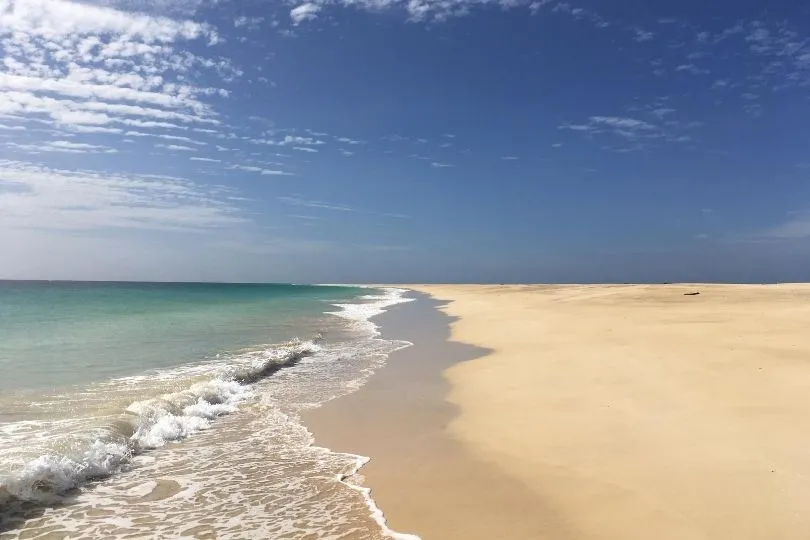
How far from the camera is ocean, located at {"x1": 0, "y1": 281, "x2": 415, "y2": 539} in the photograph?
18.2ft

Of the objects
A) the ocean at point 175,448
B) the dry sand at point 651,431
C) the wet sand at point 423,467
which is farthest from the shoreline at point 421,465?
the ocean at point 175,448

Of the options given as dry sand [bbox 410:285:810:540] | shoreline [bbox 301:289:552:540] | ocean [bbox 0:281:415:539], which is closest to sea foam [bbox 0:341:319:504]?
ocean [bbox 0:281:415:539]

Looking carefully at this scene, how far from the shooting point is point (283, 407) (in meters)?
10.7

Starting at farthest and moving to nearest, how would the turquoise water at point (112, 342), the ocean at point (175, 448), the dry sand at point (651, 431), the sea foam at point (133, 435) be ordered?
the turquoise water at point (112, 342) < the sea foam at point (133, 435) < the ocean at point (175, 448) < the dry sand at point (651, 431)

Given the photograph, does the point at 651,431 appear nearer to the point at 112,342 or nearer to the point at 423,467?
the point at 423,467

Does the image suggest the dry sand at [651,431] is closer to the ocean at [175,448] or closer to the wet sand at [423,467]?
the wet sand at [423,467]

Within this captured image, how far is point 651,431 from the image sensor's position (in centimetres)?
780

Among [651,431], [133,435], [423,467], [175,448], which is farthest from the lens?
[133,435]

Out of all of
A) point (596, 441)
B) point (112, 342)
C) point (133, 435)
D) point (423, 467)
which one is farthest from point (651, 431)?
point (112, 342)

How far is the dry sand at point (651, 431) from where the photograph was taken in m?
5.20

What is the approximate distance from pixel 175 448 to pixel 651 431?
23.4ft

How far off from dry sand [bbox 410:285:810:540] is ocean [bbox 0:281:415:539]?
4.87 ft

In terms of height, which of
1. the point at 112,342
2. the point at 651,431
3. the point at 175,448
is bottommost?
the point at 175,448

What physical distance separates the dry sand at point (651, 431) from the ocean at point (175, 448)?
58.5 inches
